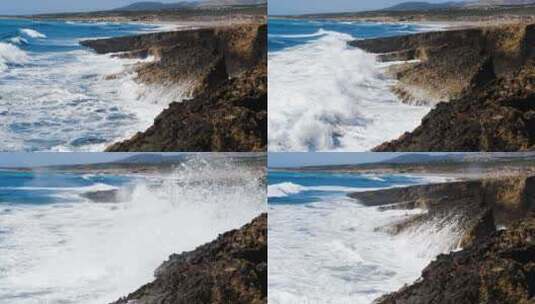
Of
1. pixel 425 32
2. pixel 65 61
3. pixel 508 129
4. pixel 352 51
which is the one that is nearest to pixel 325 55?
pixel 352 51

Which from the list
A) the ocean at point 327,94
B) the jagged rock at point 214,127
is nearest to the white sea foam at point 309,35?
the ocean at point 327,94

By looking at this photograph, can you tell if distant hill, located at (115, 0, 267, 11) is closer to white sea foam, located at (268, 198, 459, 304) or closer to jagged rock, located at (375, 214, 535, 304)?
white sea foam, located at (268, 198, 459, 304)

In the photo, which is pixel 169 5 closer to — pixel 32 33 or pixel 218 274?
pixel 32 33

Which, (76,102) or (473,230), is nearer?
(76,102)

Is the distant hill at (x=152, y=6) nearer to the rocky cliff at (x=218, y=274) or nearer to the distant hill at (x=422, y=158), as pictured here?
the rocky cliff at (x=218, y=274)

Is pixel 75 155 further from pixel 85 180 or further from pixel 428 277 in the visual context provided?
pixel 428 277

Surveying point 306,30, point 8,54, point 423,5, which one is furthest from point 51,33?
point 423,5
